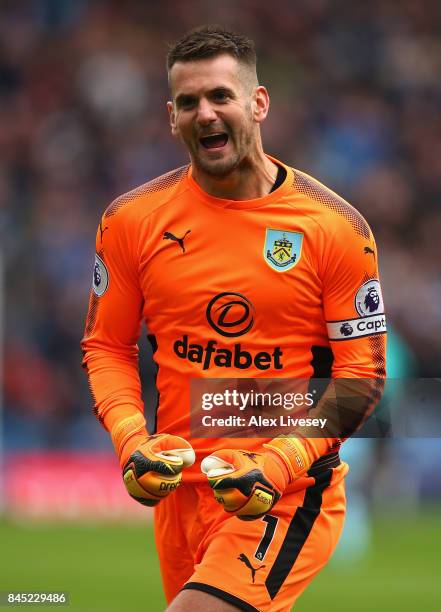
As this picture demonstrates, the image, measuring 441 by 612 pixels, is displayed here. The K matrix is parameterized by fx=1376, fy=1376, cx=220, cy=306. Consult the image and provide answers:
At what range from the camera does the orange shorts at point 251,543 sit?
4.66 metres

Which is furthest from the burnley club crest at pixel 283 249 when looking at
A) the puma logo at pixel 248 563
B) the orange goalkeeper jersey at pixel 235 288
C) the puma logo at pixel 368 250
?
the puma logo at pixel 248 563

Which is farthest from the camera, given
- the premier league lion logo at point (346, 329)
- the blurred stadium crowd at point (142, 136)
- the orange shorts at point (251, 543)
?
the blurred stadium crowd at point (142, 136)

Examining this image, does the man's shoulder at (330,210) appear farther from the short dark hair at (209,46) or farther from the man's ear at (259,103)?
the short dark hair at (209,46)

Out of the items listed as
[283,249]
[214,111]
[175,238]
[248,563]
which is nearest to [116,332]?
[175,238]

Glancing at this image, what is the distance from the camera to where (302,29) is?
1877cm

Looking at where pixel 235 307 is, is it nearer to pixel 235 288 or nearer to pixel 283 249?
pixel 235 288

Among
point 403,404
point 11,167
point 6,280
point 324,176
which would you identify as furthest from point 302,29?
point 403,404

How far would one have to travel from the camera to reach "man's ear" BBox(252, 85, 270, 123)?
16.5ft

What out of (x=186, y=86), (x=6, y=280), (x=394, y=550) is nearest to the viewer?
(x=186, y=86)

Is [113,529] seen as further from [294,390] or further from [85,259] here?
[294,390]

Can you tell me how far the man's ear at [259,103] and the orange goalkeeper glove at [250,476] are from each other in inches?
48.1

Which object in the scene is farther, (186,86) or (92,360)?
(92,360)

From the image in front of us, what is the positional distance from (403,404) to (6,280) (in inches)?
415

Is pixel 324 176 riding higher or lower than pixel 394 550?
higher
